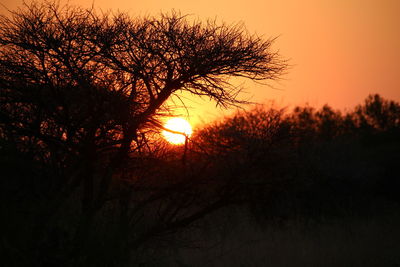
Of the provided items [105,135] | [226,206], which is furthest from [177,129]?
[226,206]

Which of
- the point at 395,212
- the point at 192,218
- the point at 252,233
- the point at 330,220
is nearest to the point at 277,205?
the point at 330,220

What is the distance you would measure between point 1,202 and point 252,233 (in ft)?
34.2

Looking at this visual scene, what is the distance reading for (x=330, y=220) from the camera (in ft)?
61.6

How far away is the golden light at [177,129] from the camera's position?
7.08 metres

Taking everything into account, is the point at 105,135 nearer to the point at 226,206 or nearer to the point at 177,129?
the point at 177,129

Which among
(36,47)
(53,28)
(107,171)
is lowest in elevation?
(107,171)

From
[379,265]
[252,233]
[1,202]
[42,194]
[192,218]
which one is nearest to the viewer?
[1,202]

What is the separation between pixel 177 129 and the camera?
7.27m

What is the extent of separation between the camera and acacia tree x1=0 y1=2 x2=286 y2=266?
21.8ft

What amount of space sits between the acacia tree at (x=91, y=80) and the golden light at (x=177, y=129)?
24 centimetres

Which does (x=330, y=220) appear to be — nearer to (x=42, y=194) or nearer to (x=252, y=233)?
(x=252, y=233)

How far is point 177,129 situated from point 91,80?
1564mm

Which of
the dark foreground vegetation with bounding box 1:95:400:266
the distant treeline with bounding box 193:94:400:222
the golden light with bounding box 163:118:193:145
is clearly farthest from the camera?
the distant treeline with bounding box 193:94:400:222

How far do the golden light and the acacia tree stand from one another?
0.24 meters
